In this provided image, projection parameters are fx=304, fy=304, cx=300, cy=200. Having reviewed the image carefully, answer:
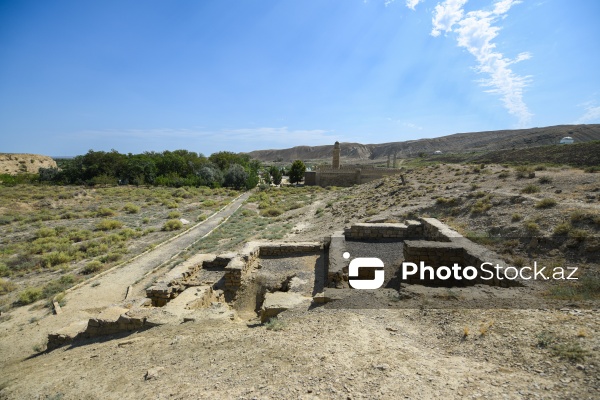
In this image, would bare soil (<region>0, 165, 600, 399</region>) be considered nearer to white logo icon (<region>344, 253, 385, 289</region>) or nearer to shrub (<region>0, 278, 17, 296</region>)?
white logo icon (<region>344, 253, 385, 289</region>)

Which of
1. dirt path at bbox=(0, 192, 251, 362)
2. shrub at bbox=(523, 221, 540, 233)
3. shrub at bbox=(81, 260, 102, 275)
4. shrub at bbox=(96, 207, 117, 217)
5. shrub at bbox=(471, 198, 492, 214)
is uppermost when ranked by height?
shrub at bbox=(471, 198, 492, 214)

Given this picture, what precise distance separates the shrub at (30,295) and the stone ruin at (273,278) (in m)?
5.46

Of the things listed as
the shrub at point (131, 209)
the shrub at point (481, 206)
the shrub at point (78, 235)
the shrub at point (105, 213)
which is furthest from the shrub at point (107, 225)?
the shrub at point (481, 206)

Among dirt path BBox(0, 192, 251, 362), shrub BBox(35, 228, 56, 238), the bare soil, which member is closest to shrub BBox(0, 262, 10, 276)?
dirt path BBox(0, 192, 251, 362)

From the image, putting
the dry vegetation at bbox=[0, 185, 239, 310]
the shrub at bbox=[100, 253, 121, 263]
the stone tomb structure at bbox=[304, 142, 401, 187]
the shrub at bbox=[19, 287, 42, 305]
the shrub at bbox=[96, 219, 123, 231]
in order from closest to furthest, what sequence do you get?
the shrub at bbox=[19, 287, 42, 305], the dry vegetation at bbox=[0, 185, 239, 310], the shrub at bbox=[100, 253, 121, 263], the shrub at bbox=[96, 219, 123, 231], the stone tomb structure at bbox=[304, 142, 401, 187]

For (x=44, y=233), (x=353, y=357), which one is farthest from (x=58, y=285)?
(x=353, y=357)

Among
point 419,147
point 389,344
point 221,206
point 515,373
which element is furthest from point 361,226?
point 419,147

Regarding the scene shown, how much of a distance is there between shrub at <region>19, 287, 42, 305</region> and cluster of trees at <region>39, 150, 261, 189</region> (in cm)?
3561

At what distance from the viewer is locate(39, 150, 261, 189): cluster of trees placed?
45.3 meters

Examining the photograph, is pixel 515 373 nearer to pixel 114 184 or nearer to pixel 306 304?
pixel 306 304

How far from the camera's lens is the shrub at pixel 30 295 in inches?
432

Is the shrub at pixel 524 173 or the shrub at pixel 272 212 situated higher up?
the shrub at pixel 524 173

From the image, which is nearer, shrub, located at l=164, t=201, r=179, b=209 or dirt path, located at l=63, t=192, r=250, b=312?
Answer: dirt path, located at l=63, t=192, r=250, b=312

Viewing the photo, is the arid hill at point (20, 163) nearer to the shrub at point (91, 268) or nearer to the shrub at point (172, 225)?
the shrub at point (172, 225)
